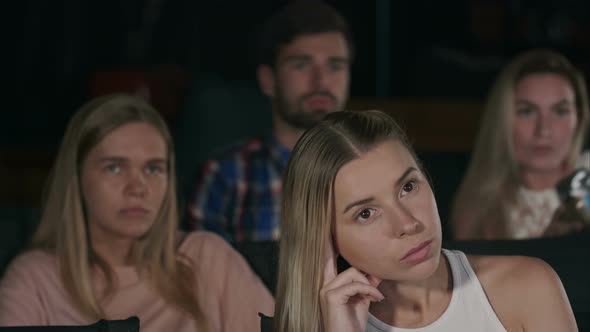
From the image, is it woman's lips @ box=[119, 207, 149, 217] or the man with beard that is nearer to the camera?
woman's lips @ box=[119, 207, 149, 217]

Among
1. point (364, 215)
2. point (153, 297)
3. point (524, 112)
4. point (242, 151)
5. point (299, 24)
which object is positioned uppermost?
point (299, 24)

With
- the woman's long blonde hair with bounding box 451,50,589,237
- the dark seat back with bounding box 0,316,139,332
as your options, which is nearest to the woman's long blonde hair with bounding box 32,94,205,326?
the dark seat back with bounding box 0,316,139,332

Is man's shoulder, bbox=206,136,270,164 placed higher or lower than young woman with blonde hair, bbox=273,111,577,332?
lower

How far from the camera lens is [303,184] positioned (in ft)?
6.58

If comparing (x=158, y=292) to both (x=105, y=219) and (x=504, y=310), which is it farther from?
(x=504, y=310)

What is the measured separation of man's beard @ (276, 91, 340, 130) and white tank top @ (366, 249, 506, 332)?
4.27 feet

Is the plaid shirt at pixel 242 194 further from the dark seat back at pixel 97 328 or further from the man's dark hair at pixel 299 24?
the dark seat back at pixel 97 328

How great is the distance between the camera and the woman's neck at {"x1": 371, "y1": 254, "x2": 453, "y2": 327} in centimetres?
209

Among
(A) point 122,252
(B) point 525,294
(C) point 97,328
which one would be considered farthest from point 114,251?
(B) point 525,294

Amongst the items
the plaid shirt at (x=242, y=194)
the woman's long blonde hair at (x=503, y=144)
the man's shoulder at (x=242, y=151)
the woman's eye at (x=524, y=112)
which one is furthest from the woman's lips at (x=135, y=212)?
the woman's eye at (x=524, y=112)

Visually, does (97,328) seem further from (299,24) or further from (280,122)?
(299,24)

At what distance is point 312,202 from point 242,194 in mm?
1356

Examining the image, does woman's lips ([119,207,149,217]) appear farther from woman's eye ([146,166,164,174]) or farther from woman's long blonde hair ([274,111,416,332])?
woman's long blonde hair ([274,111,416,332])

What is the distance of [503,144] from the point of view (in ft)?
11.0
